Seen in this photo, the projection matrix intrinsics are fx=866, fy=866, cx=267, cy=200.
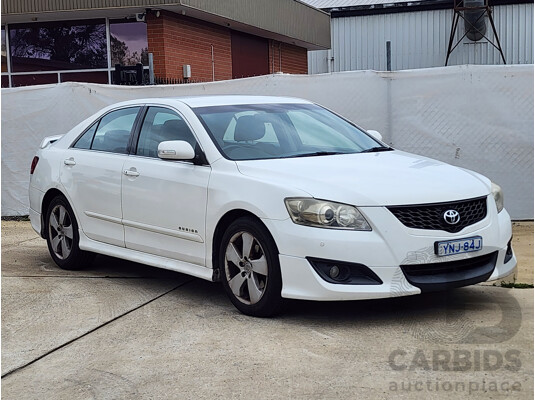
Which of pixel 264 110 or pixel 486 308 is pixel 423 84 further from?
pixel 486 308

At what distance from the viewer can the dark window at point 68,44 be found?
57.4 feet

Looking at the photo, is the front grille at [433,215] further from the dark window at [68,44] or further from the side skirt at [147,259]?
the dark window at [68,44]

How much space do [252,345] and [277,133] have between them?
6.79 feet

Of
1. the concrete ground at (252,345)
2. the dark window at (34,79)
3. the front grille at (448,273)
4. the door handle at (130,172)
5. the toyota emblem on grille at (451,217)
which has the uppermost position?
the dark window at (34,79)

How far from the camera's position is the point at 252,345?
5.35 metres

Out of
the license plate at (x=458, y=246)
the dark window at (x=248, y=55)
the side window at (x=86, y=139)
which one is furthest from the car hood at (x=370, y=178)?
the dark window at (x=248, y=55)

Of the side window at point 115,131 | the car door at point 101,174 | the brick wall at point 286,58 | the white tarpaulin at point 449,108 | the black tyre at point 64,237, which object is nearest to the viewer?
the car door at point 101,174

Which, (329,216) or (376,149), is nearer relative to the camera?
(329,216)

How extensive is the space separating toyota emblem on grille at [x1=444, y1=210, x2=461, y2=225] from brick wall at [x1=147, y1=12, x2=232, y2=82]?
478 inches

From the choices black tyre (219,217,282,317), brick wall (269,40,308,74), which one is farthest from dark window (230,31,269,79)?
black tyre (219,217,282,317)

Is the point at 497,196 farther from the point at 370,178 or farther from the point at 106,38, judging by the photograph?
the point at 106,38

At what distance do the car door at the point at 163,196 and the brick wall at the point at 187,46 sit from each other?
10.2 m

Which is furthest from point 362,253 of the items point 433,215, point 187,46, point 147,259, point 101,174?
point 187,46

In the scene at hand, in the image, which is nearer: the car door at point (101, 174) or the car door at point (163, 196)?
the car door at point (163, 196)
